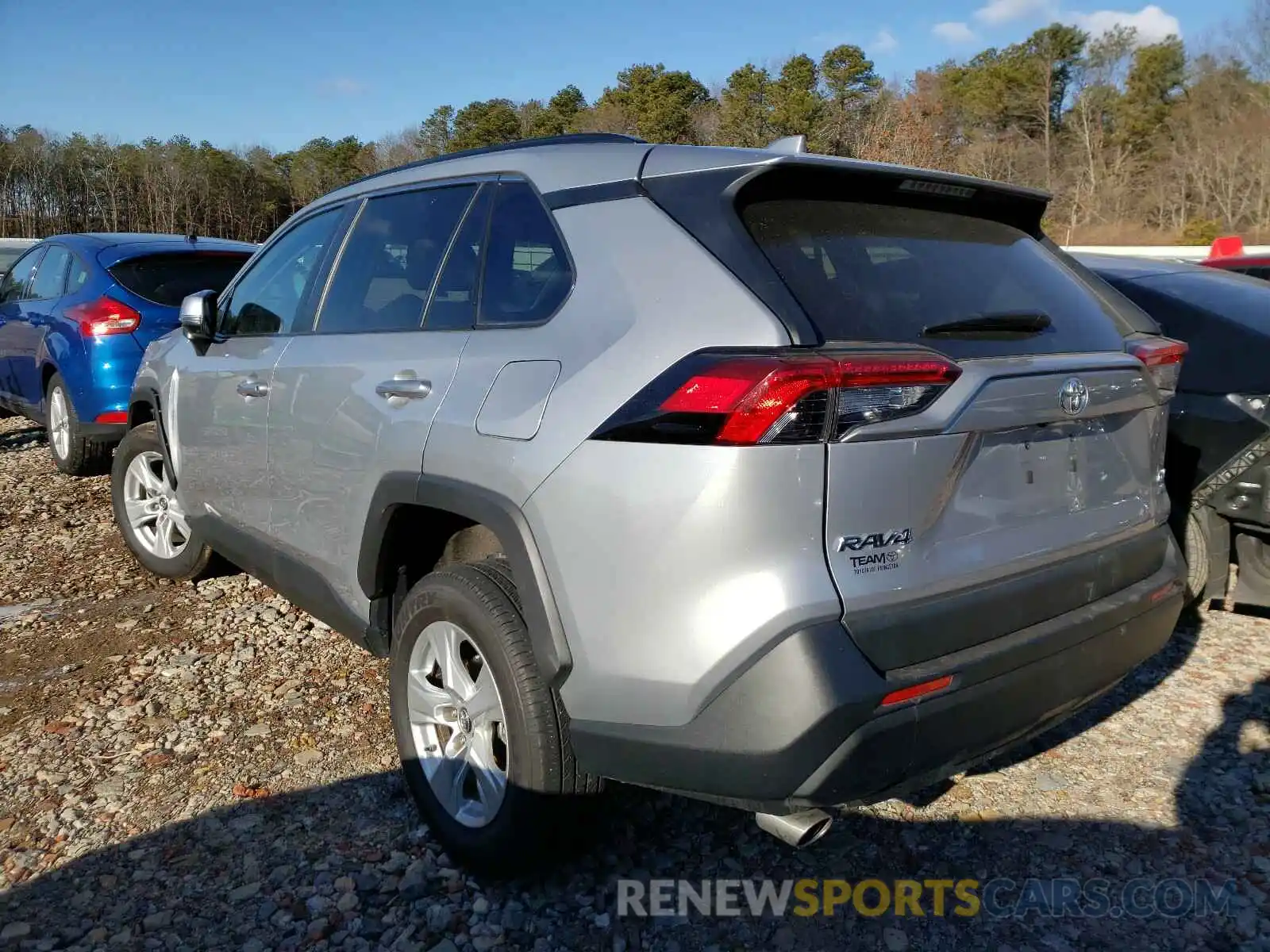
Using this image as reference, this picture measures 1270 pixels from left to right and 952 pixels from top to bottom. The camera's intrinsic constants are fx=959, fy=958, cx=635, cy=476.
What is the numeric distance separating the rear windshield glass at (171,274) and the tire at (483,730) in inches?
173

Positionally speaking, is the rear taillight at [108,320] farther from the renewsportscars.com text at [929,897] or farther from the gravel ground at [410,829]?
the renewsportscars.com text at [929,897]

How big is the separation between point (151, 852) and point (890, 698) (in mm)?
2140

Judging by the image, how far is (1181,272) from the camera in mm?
4570

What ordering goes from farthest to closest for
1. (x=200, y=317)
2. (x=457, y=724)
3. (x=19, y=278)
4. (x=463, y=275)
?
1. (x=19, y=278)
2. (x=200, y=317)
3. (x=463, y=275)
4. (x=457, y=724)

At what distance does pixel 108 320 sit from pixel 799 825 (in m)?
5.74

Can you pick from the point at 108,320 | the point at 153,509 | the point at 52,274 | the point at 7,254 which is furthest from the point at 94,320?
the point at 7,254

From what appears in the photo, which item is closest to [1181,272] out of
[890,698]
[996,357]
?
[996,357]

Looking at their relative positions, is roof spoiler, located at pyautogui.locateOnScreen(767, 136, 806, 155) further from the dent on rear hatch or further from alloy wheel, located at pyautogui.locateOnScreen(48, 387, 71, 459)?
alloy wheel, located at pyautogui.locateOnScreen(48, 387, 71, 459)

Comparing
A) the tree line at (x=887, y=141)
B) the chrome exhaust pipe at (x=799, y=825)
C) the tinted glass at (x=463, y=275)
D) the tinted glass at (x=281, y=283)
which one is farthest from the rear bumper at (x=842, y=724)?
the tree line at (x=887, y=141)

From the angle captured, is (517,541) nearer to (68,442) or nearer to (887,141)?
(68,442)

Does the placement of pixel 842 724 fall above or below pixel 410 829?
above

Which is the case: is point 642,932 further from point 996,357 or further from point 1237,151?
point 1237,151

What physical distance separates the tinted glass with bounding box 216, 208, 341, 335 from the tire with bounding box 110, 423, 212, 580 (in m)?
0.92

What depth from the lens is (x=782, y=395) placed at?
6.12 ft
